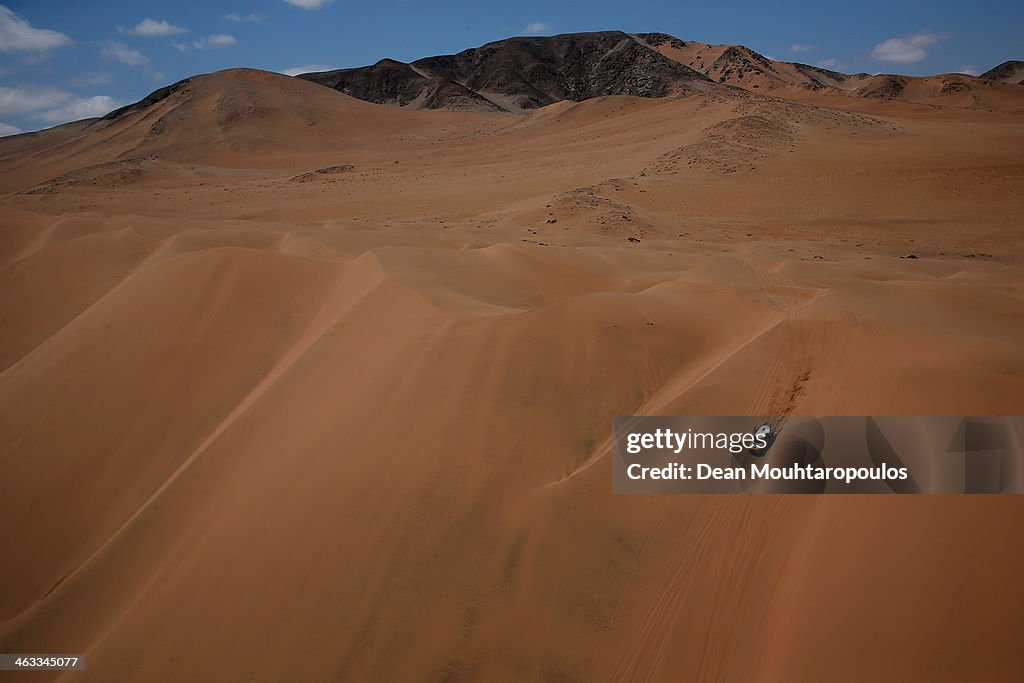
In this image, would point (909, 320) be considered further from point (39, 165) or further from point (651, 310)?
point (39, 165)

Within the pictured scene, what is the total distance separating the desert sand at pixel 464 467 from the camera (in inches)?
87.9

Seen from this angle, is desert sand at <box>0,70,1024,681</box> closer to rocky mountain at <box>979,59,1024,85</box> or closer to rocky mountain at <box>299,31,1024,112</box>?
rocky mountain at <box>299,31,1024,112</box>

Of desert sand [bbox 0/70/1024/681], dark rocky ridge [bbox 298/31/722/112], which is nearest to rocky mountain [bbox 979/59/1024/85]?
dark rocky ridge [bbox 298/31/722/112]

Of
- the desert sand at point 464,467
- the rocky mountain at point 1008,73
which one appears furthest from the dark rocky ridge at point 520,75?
the desert sand at point 464,467

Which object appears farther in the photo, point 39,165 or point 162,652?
point 39,165

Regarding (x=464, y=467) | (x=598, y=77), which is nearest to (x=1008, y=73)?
→ (x=598, y=77)

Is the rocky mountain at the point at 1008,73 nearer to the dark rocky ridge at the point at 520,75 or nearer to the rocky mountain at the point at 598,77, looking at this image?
the rocky mountain at the point at 598,77

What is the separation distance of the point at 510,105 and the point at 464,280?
2299 inches

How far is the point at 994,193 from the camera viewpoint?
1282cm

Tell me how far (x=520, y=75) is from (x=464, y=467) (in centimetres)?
6718

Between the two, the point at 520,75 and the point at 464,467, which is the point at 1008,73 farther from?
the point at 464,467

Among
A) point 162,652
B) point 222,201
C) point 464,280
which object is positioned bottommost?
point 162,652

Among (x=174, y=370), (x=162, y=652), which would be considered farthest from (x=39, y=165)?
(x=162, y=652)

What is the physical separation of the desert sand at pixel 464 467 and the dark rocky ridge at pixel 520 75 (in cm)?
4938
